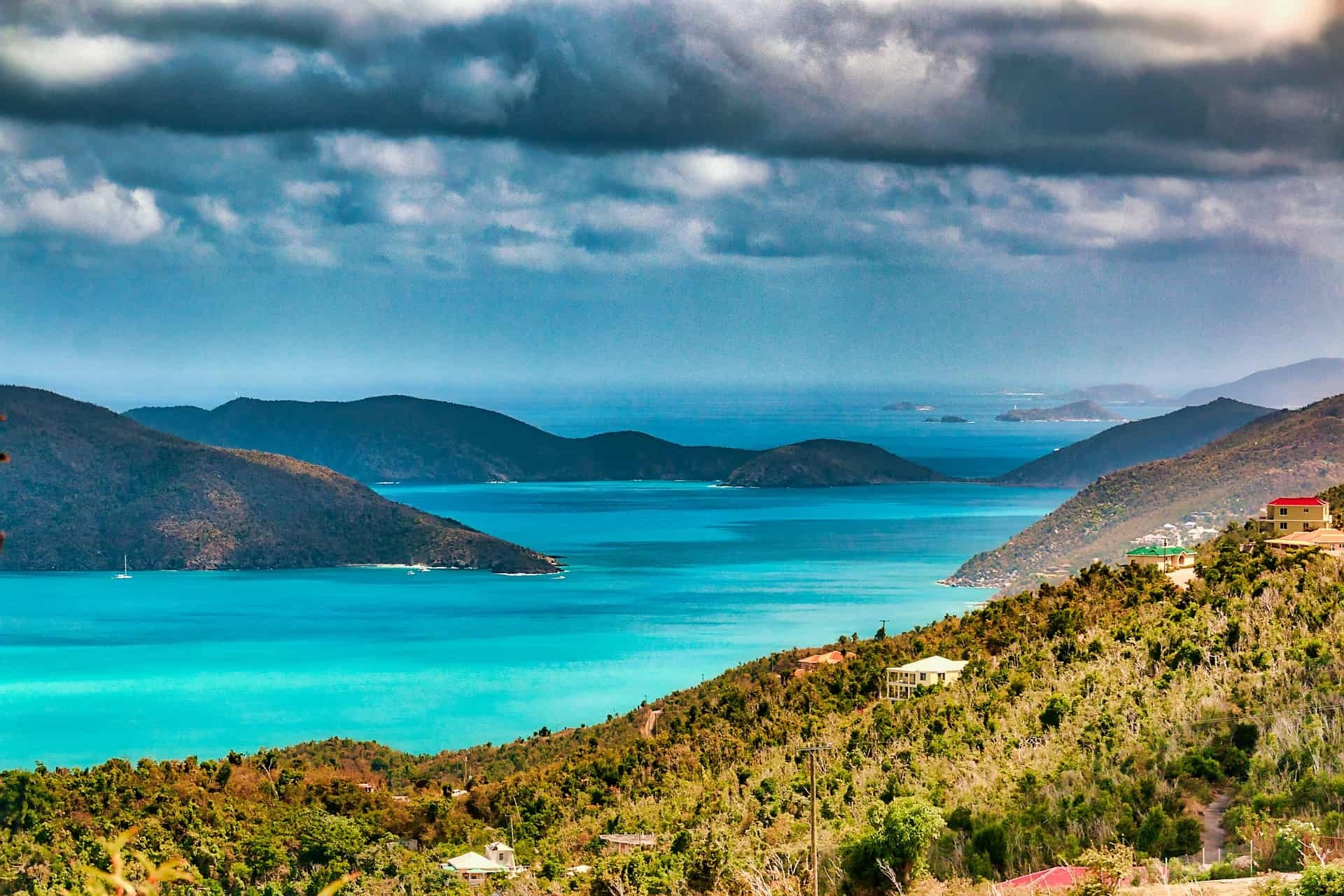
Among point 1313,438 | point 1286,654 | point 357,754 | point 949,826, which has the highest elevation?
point 1313,438

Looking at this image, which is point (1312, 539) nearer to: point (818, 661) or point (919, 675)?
point (919, 675)

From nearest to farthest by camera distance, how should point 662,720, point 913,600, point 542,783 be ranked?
point 542,783
point 662,720
point 913,600

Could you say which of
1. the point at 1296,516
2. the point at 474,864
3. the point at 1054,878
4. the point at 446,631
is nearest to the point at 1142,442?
the point at 446,631

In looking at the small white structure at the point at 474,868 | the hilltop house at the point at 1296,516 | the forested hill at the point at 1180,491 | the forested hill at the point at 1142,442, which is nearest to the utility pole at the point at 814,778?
the small white structure at the point at 474,868

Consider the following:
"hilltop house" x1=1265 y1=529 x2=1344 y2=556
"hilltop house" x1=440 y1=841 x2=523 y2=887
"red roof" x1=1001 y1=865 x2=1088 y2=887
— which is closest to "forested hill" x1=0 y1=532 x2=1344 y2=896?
"hilltop house" x1=440 y1=841 x2=523 y2=887

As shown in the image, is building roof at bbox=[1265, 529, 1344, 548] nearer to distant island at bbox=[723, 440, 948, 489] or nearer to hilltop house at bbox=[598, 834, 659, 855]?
hilltop house at bbox=[598, 834, 659, 855]

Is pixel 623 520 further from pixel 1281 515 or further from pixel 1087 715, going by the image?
pixel 1087 715

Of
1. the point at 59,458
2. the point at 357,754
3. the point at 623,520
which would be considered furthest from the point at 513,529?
the point at 357,754
